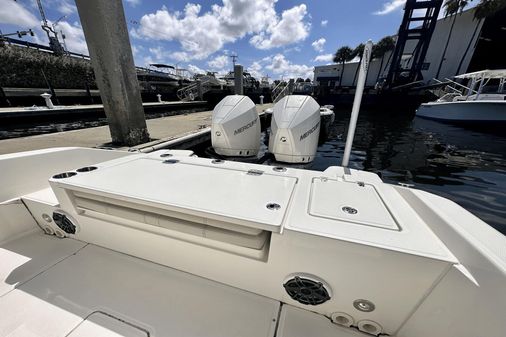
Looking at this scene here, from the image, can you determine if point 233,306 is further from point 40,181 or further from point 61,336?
point 40,181

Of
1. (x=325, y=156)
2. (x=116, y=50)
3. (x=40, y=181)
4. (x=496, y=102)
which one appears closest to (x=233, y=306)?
(x=40, y=181)

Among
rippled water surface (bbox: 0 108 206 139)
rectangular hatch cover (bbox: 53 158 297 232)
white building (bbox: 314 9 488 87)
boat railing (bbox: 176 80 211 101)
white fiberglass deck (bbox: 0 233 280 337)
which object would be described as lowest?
rippled water surface (bbox: 0 108 206 139)

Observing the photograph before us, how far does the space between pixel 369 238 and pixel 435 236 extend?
0.31 m

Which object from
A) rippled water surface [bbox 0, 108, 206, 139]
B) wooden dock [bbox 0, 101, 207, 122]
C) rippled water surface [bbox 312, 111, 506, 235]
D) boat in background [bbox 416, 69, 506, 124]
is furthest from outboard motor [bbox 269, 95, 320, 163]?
boat in background [bbox 416, 69, 506, 124]

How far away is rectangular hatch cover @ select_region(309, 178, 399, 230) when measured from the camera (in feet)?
3.07

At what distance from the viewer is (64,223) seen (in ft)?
5.16

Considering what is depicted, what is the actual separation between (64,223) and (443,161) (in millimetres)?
7679

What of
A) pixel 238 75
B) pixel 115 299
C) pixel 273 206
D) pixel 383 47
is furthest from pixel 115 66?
pixel 383 47

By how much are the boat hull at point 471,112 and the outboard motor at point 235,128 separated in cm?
1209

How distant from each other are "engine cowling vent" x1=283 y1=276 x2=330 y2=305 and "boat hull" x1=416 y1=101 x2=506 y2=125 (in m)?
13.2

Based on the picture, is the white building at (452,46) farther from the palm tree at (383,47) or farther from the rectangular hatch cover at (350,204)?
the rectangular hatch cover at (350,204)

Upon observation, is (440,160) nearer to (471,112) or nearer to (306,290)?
(306,290)

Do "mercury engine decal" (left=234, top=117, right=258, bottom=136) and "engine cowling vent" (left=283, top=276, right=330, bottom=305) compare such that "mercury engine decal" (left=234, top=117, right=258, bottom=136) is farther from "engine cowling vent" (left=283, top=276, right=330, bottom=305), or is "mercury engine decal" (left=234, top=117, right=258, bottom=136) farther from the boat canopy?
the boat canopy

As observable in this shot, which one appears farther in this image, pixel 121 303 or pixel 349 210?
pixel 121 303
